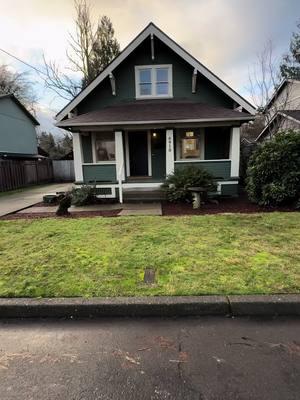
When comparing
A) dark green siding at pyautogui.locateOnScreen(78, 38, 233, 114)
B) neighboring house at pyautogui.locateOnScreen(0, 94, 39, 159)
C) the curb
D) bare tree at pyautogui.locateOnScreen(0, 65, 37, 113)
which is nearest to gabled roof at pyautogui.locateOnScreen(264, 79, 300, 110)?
dark green siding at pyautogui.locateOnScreen(78, 38, 233, 114)

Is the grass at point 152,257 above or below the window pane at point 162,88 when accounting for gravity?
below

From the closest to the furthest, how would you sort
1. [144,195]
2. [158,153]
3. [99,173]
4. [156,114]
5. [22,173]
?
1. [144,195]
2. [156,114]
3. [99,173]
4. [158,153]
5. [22,173]

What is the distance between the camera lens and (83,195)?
32.6 feet

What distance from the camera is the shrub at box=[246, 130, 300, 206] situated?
832cm

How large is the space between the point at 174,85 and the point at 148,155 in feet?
10.3

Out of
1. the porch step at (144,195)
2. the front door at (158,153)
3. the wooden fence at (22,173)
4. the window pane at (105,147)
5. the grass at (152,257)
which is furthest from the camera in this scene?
the wooden fence at (22,173)

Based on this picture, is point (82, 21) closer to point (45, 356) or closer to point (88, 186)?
point (88, 186)

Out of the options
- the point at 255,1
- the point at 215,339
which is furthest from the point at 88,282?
the point at 255,1

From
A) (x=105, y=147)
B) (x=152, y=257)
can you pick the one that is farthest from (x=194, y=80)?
(x=152, y=257)

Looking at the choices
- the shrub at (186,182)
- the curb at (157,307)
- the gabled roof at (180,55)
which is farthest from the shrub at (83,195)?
the curb at (157,307)

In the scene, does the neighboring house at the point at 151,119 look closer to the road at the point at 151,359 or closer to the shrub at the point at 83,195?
the shrub at the point at 83,195

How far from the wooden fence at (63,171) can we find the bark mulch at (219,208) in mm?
17644

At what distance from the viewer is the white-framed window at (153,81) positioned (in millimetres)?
12211

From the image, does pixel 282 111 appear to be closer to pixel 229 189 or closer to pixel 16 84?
pixel 229 189
